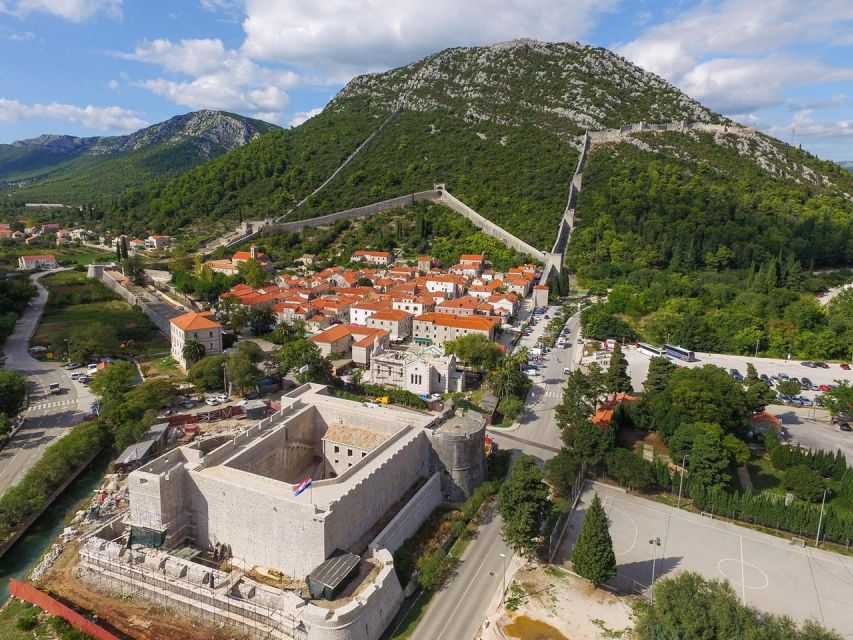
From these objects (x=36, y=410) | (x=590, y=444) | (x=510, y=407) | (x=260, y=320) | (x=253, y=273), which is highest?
(x=253, y=273)

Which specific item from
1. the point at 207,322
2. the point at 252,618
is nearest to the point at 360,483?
the point at 252,618

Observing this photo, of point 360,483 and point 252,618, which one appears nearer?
point 252,618

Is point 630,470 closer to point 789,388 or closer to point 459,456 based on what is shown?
point 459,456

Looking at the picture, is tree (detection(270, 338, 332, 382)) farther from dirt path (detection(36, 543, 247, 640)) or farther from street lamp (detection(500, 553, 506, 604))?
street lamp (detection(500, 553, 506, 604))

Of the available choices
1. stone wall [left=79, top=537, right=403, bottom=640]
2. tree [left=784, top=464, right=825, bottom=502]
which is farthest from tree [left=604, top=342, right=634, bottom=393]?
stone wall [left=79, top=537, right=403, bottom=640]

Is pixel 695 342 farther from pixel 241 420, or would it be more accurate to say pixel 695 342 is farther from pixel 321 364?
pixel 241 420

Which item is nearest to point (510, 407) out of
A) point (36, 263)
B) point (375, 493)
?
point (375, 493)

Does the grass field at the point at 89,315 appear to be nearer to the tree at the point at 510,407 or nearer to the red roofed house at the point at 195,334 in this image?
the red roofed house at the point at 195,334
